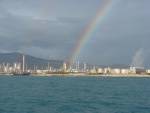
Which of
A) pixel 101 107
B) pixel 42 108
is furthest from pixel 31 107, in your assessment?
pixel 101 107

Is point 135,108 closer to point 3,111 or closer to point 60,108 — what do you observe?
point 60,108

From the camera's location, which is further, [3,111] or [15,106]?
[15,106]

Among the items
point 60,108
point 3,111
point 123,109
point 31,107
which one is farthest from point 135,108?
point 3,111

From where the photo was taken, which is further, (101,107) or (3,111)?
(101,107)

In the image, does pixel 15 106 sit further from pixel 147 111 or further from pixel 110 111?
pixel 147 111

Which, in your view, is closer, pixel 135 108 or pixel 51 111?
pixel 51 111

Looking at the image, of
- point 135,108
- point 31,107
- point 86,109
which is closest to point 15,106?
point 31,107

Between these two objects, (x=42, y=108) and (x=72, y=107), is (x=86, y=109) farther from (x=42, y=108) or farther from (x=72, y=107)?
(x=42, y=108)
